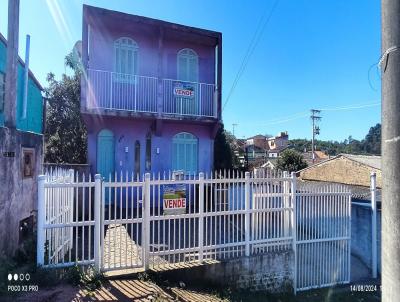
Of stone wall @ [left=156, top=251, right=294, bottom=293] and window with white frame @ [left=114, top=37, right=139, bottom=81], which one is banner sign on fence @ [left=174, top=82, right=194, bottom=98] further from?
stone wall @ [left=156, top=251, right=294, bottom=293]

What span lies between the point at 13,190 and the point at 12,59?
265 cm

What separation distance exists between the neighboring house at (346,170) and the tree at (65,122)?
1886cm

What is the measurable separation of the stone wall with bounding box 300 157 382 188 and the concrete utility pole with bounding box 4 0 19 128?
19.8m

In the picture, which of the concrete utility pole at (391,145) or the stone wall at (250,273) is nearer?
the concrete utility pole at (391,145)

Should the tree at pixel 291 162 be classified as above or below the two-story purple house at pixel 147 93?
below

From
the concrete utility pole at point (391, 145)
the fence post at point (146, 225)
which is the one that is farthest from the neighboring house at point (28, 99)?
the concrete utility pole at point (391, 145)

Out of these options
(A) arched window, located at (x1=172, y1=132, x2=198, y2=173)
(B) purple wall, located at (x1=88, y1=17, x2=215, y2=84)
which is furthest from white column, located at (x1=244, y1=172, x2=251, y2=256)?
(B) purple wall, located at (x1=88, y1=17, x2=215, y2=84)

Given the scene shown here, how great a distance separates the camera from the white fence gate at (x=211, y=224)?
540 centimetres

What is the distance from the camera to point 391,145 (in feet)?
4.67

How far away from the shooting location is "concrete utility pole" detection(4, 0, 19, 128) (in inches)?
239

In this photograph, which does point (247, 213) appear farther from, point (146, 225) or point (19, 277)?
point (19, 277)

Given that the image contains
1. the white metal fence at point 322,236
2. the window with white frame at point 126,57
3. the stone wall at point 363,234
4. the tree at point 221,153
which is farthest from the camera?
the tree at point 221,153

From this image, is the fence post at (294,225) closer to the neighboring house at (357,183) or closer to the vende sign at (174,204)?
the neighboring house at (357,183)

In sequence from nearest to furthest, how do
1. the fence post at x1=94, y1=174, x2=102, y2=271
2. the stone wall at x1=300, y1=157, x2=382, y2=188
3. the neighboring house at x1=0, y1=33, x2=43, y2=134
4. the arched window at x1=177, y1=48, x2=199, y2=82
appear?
the fence post at x1=94, y1=174, x2=102, y2=271 → the neighboring house at x1=0, y1=33, x2=43, y2=134 → the arched window at x1=177, y1=48, x2=199, y2=82 → the stone wall at x1=300, y1=157, x2=382, y2=188
